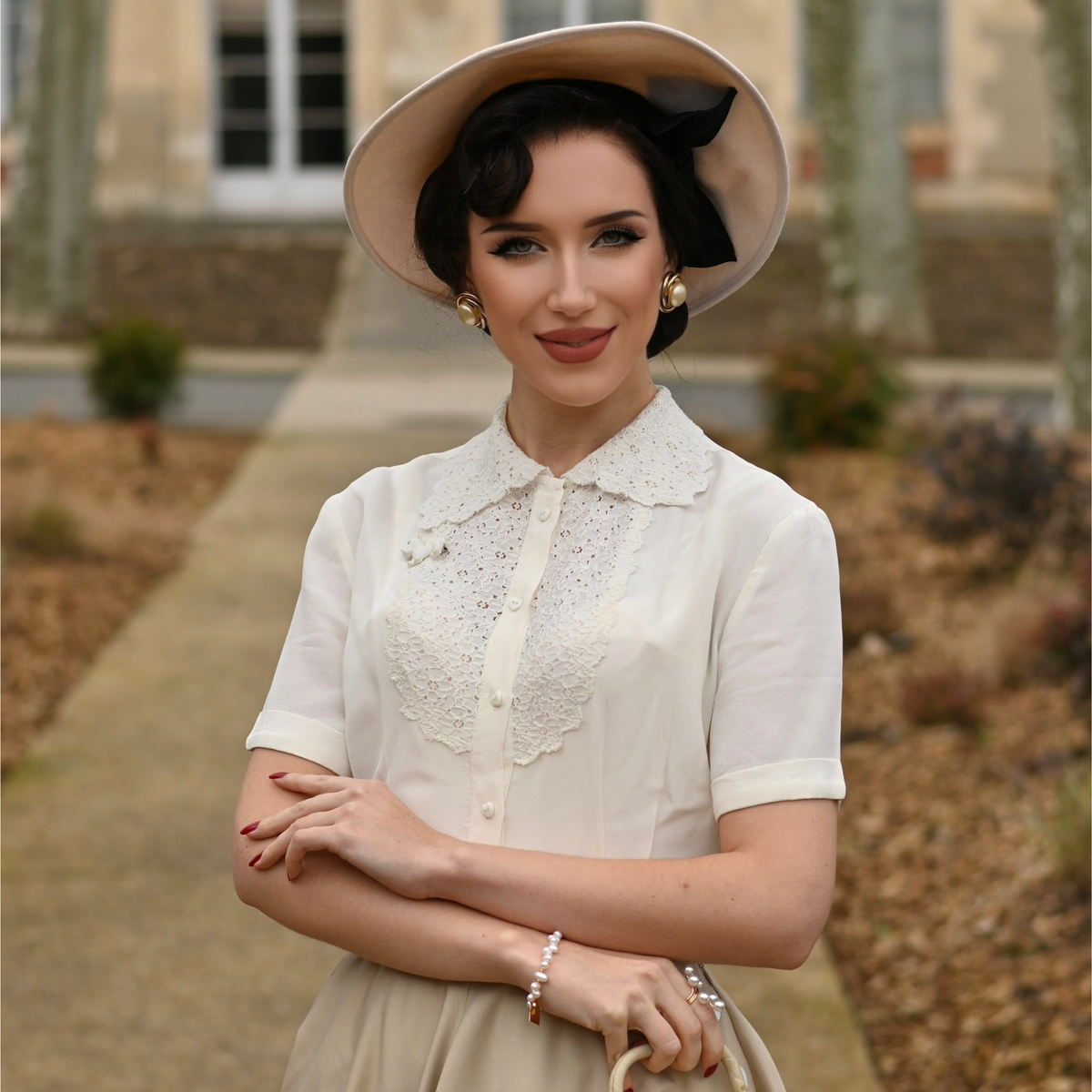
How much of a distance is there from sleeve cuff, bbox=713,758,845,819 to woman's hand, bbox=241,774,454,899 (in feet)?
1.01

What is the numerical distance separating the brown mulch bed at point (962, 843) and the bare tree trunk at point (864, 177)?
613 cm

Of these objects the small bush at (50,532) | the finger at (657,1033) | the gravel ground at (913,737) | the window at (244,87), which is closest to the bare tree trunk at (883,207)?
the gravel ground at (913,737)

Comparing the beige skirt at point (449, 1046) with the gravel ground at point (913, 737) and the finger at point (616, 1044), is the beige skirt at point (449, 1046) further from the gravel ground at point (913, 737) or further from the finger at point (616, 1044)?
the gravel ground at point (913, 737)

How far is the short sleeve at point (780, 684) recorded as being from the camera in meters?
1.70

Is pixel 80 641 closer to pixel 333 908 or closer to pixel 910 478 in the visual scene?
pixel 910 478

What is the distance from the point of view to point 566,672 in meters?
1.75

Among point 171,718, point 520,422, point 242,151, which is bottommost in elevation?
point 171,718

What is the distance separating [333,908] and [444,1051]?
0.66 feet

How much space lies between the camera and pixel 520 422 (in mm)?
1952

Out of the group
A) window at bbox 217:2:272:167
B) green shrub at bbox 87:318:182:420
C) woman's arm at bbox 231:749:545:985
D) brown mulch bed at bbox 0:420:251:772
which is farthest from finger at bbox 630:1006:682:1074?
window at bbox 217:2:272:167

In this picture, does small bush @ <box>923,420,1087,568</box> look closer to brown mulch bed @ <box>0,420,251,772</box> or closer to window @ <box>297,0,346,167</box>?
brown mulch bed @ <box>0,420,251,772</box>

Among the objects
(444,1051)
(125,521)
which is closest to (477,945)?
(444,1051)

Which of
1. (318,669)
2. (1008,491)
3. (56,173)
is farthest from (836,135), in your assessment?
(318,669)

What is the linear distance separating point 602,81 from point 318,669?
763mm
